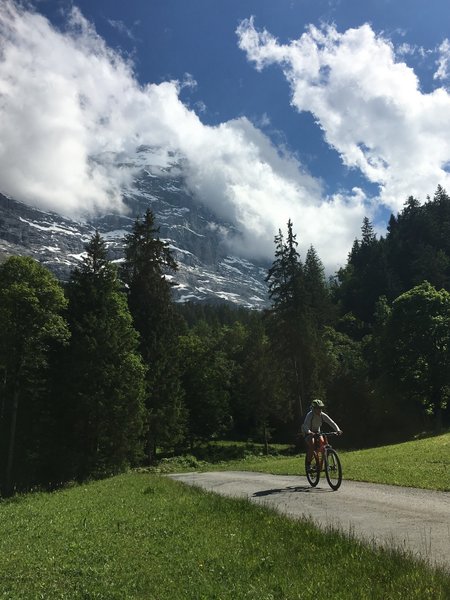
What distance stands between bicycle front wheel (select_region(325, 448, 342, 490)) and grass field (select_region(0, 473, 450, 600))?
3.19 metres

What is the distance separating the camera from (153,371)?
43.8m

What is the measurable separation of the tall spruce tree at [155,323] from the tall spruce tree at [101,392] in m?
8.67

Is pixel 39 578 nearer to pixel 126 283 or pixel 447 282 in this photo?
pixel 126 283

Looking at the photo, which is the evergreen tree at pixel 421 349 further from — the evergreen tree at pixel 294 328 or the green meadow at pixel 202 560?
the green meadow at pixel 202 560

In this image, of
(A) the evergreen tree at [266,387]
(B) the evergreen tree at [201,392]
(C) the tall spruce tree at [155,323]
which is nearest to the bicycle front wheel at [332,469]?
(C) the tall spruce tree at [155,323]

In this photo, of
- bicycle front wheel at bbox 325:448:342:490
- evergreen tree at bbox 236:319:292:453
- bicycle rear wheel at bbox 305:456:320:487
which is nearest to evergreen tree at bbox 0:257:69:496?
bicycle rear wheel at bbox 305:456:320:487

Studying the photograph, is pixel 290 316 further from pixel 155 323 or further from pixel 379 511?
pixel 379 511

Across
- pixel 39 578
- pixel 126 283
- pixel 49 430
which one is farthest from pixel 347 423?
pixel 39 578

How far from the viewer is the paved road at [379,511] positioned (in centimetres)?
741

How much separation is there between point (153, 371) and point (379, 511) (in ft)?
116

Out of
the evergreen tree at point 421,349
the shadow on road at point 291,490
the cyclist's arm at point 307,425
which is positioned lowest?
the shadow on road at point 291,490

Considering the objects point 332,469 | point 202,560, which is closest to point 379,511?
point 332,469

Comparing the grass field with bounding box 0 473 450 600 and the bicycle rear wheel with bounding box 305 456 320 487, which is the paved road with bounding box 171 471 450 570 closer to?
the bicycle rear wheel with bounding box 305 456 320 487

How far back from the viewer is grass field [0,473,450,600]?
566 cm
